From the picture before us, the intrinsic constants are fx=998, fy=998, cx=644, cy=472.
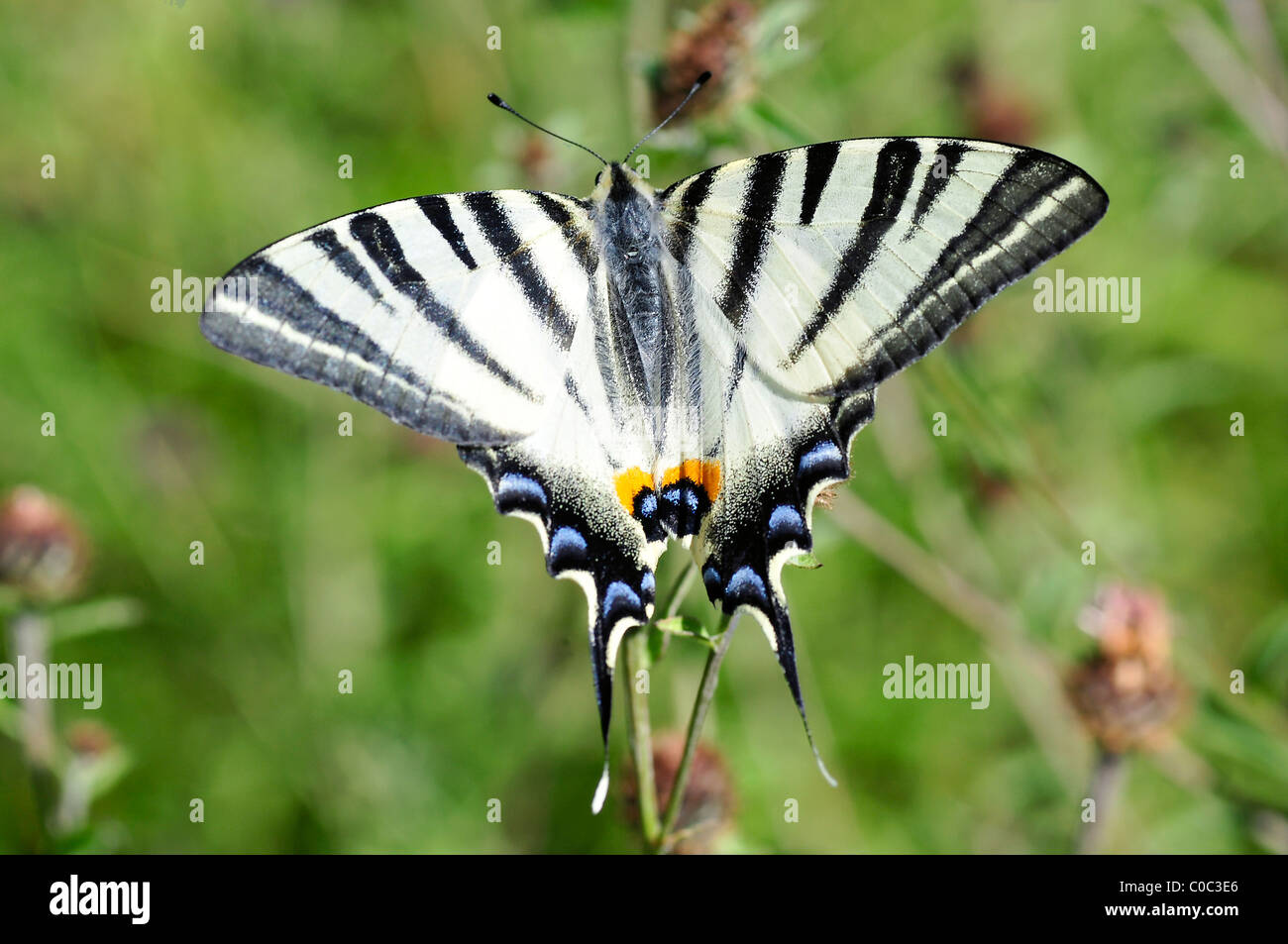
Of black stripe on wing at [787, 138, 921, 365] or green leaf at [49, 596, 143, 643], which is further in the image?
green leaf at [49, 596, 143, 643]

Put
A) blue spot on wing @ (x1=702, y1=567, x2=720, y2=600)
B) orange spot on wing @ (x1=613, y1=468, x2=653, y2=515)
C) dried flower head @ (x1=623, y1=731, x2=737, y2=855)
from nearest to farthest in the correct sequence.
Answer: blue spot on wing @ (x1=702, y1=567, x2=720, y2=600)
orange spot on wing @ (x1=613, y1=468, x2=653, y2=515)
dried flower head @ (x1=623, y1=731, x2=737, y2=855)

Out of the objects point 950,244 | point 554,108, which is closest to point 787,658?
point 950,244

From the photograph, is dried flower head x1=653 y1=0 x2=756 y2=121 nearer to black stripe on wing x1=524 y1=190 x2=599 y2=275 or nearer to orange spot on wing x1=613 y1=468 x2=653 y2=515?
black stripe on wing x1=524 y1=190 x2=599 y2=275

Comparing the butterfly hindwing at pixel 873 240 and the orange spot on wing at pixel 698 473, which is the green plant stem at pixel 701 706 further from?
the butterfly hindwing at pixel 873 240

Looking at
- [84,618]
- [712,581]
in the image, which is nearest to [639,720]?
[712,581]

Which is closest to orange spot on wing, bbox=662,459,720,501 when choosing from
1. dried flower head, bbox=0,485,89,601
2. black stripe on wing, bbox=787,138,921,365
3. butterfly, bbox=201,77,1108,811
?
butterfly, bbox=201,77,1108,811

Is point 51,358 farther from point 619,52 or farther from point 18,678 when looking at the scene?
point 619,52
